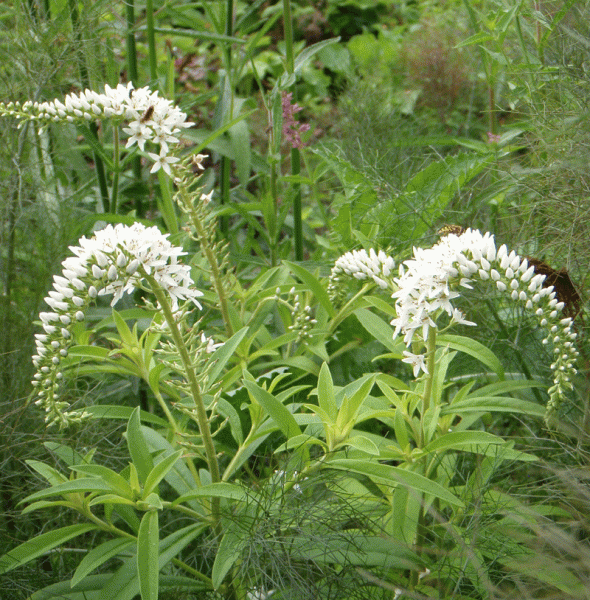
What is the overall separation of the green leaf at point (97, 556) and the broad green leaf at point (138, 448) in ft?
0.42

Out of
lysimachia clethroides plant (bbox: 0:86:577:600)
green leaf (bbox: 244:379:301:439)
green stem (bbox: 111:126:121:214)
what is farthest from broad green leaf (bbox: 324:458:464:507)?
green stem (bbox: 111:126:121:214)

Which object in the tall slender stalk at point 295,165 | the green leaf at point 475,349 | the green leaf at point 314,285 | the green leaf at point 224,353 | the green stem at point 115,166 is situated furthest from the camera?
the tall slender stalk at point 295,165

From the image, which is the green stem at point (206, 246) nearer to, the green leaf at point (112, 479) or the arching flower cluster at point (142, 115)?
the arching flower cluster at point (142, 115)

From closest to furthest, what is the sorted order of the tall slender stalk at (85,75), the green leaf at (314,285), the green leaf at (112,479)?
the green leaf at (112,479) < the green leaf at (314,285) < the tall slender stalk at (85,75)

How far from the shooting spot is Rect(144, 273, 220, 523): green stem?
118 centimetres

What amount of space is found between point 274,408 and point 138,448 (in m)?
0.25

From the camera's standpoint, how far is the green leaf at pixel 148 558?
1086 millimetres

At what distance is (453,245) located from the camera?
124 centimetres

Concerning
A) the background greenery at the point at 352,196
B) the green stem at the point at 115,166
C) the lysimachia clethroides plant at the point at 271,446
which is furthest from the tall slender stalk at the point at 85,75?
the lysimachia clethroides plant at the point at 271,446

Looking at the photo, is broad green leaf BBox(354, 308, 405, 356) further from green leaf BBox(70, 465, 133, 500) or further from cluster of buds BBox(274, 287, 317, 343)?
green leaf BBox(70, 465, 133, 500)

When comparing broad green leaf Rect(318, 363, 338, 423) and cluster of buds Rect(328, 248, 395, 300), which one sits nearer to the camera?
broad green leaf Rect(318, 363, 338, 423)

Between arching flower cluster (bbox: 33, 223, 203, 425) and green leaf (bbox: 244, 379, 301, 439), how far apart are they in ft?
0.67

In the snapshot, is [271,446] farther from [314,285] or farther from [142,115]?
[142,115]

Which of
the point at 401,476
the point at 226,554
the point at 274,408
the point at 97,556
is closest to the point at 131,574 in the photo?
the point at 97,556
